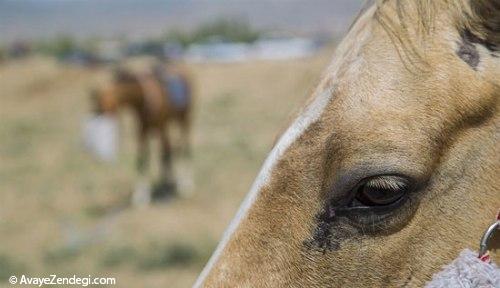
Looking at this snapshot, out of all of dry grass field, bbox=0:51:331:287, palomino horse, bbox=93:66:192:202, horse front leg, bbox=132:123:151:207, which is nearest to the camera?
dry grass field, bbox=0:51:331:287

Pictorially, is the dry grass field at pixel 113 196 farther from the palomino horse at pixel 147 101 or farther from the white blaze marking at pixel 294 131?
the palomino horse at pixel 147 101

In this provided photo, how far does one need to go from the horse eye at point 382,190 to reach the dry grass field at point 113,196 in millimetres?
363

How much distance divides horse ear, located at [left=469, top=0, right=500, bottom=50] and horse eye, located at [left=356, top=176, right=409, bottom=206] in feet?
1.15

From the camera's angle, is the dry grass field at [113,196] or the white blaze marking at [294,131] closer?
the white blaze marking at [294,131]

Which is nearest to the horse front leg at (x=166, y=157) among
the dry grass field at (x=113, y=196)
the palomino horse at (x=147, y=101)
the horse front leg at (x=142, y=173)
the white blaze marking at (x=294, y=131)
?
the palomino horse at (x=147, y=101)

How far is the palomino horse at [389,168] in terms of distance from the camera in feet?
4.49

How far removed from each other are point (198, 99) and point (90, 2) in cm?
11458

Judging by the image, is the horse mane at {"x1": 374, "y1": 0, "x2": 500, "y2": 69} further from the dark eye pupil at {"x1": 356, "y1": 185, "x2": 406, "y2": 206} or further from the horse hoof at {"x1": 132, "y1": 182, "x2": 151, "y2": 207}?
the horse hoof at {"x1": 132, "y1": 182, "x2": 151, "y2": 207}

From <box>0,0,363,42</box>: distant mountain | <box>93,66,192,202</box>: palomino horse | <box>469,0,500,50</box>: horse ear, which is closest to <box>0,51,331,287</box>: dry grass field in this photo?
<box>469,0,500,50</box>: horse ear

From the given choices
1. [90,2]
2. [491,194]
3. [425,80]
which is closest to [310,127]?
[425,80]

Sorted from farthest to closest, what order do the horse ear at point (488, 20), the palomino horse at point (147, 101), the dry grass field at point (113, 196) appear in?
the palomino horse at point (147, 101) → the dry grass field at point (113, 196) → the horse ear at point (488, 20)

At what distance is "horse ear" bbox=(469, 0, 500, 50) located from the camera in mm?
1324

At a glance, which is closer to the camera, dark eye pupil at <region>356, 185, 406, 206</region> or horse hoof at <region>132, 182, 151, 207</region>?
dark eye pupil at <region>356, 185, 406, 206</region>

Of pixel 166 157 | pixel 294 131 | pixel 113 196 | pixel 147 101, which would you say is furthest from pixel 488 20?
pixel 113 196
